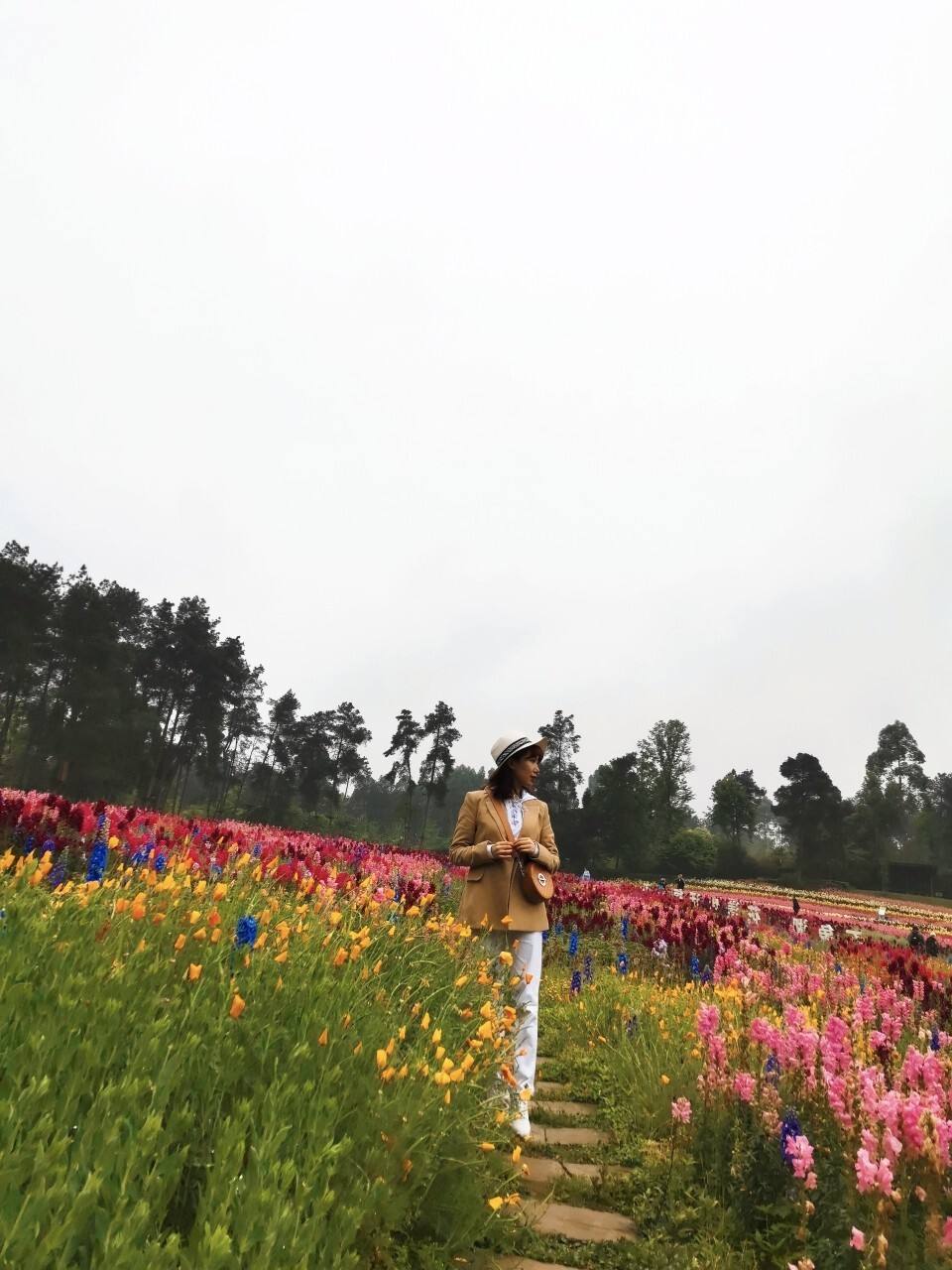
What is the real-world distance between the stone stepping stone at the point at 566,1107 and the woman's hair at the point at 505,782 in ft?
7.00

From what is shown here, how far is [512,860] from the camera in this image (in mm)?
4293

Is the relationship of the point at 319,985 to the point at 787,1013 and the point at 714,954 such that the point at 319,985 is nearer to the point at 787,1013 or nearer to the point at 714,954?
the point at 787,1013

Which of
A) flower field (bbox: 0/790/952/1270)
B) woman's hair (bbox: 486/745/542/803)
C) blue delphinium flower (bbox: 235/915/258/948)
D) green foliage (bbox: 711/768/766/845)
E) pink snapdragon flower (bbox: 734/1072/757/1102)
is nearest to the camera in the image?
flower field (bbox: 0/790/952/1270)

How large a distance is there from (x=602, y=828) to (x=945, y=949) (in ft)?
113

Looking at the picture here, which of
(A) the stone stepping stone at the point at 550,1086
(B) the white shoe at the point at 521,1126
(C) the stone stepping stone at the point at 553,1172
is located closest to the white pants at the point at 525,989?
(B) the white shoe at the point at 521,1126

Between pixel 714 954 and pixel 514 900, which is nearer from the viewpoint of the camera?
pixel 514 900

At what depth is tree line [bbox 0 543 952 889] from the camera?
142 ft

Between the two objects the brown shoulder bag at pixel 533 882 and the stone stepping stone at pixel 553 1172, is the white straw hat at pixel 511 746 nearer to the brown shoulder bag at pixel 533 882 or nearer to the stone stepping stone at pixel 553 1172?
the brown shoulder bag at pixel 533 882

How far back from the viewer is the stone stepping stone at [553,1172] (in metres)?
3.59

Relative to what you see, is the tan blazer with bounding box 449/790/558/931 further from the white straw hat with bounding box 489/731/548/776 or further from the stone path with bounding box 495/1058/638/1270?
the stone path with bounding box 495/1058/638/1270

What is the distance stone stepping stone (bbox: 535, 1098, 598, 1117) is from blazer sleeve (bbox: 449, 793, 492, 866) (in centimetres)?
188

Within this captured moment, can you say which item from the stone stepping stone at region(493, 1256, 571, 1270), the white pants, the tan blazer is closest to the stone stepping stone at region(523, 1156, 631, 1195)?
the white pants

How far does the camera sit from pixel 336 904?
5.15 m

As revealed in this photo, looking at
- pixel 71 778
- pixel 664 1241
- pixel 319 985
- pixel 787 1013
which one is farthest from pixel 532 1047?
pixel 71 778
